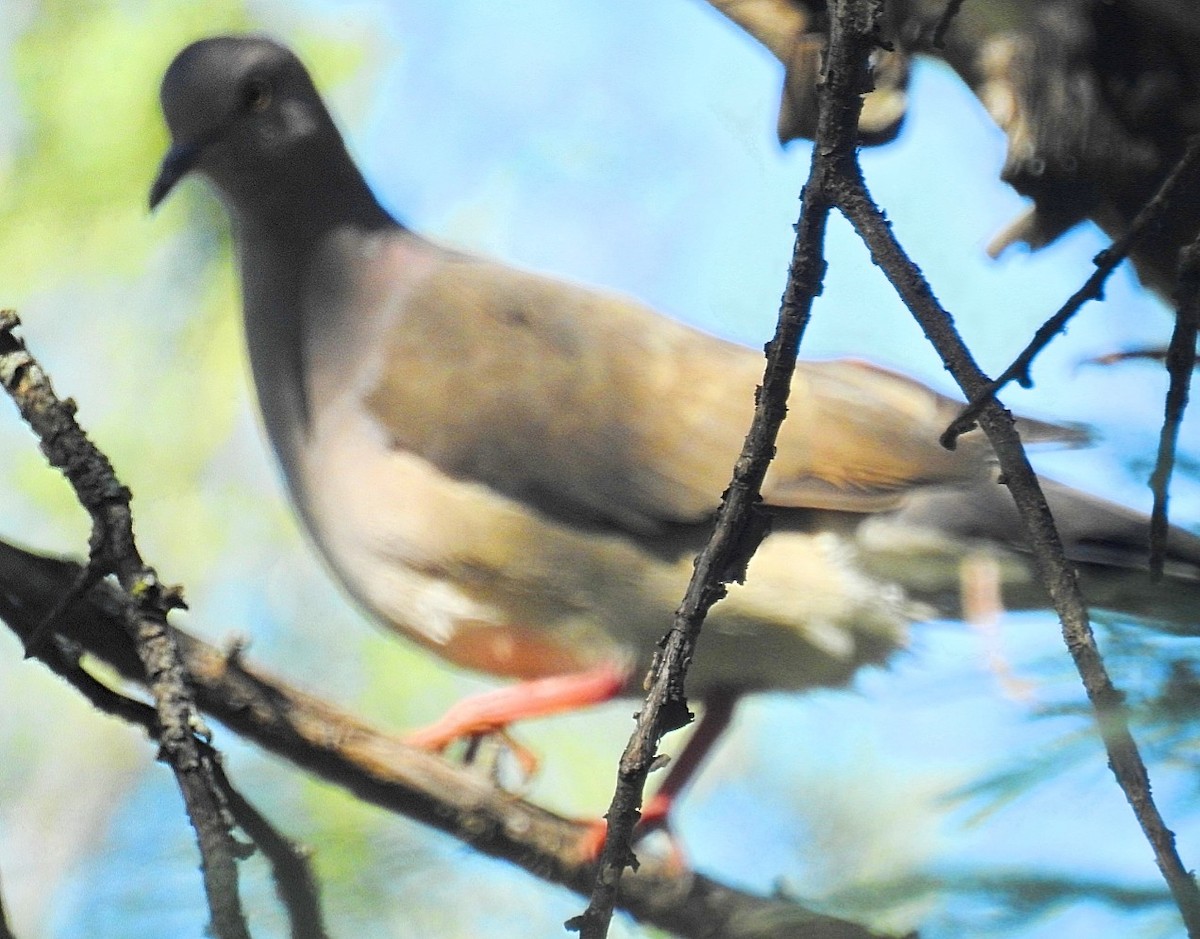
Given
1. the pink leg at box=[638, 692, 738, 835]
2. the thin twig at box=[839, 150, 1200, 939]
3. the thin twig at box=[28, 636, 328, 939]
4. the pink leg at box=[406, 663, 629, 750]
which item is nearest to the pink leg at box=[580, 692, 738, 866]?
the pink leg at box=[638, 692, 738, 835]

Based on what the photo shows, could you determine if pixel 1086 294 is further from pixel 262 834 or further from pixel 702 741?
pixel 702 741

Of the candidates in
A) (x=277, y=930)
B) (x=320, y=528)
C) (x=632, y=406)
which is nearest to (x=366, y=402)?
(x=320, y=528)

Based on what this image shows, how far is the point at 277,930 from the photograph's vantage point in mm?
750

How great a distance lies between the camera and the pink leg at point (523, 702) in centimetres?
124

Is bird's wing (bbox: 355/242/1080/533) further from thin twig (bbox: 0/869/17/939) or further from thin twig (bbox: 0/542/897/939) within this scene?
thin twig (bbox: 0/869/17/939)

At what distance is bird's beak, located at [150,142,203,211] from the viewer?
1.33 m

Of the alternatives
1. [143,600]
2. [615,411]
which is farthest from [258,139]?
[143,600]

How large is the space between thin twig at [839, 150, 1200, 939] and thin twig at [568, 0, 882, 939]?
0.02m

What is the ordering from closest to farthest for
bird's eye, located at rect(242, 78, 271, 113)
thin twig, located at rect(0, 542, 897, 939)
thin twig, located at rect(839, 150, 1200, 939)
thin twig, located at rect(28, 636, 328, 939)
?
thin twig, located at rect(839, 150, 1200, 939) → thin twig, located at rect(28, 636, 328, 939) → thin twig, located at rect(0, 542, 897, 939) → bird's eye, located at rect(242, 78, 271, 113)

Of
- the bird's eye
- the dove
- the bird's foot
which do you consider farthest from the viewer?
the bird's eye

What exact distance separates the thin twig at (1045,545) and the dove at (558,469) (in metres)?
0.53

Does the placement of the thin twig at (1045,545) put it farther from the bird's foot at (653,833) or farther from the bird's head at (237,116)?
the bird's head at (237,116)

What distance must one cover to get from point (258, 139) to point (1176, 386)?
3.60 feet

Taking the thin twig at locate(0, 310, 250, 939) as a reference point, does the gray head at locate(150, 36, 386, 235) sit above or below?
above
